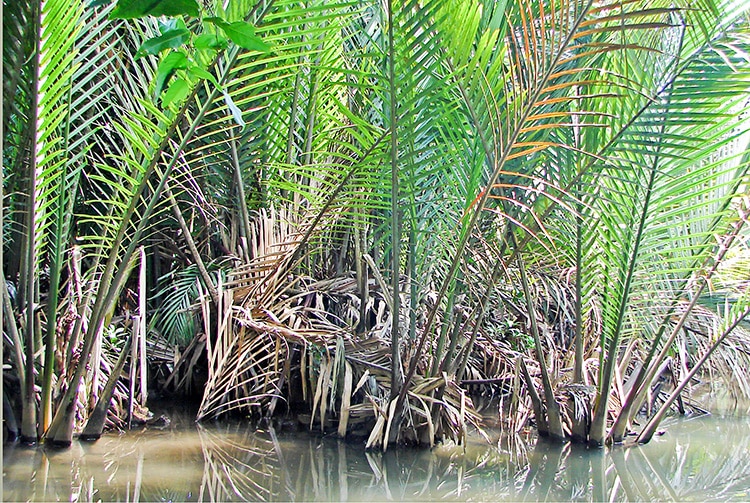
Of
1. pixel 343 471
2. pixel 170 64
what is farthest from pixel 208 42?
pixel 343 471

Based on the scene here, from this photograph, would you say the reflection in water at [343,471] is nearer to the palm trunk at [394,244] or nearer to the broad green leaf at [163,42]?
the palm trunk at [394,244]

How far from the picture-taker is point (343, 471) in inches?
99.8

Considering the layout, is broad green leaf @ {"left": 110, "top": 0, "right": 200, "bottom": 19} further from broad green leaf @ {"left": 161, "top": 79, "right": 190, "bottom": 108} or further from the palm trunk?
the palm trunk

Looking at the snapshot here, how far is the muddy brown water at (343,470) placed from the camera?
2.23 m

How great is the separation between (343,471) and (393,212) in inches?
40.1

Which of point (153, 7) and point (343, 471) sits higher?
point (153, 7)

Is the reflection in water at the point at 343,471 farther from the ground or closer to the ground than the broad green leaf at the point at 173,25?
closer to the ground

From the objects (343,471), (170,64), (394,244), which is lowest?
(343,471)

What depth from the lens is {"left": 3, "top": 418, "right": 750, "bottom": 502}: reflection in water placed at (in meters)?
2.23

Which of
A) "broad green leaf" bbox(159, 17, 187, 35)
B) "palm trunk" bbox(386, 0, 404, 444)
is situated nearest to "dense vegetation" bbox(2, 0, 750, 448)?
"palm trunk" bbox(386, 0, 404, 444)

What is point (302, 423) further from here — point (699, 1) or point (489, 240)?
point (699, 1)

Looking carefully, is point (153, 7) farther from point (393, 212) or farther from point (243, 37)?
point (393, 212)

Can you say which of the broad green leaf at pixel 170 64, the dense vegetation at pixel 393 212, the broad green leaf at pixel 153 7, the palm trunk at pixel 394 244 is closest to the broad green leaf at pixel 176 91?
the broad green leaf at pixel 170 64

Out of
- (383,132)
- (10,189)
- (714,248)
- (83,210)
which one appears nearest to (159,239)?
(83,210)
